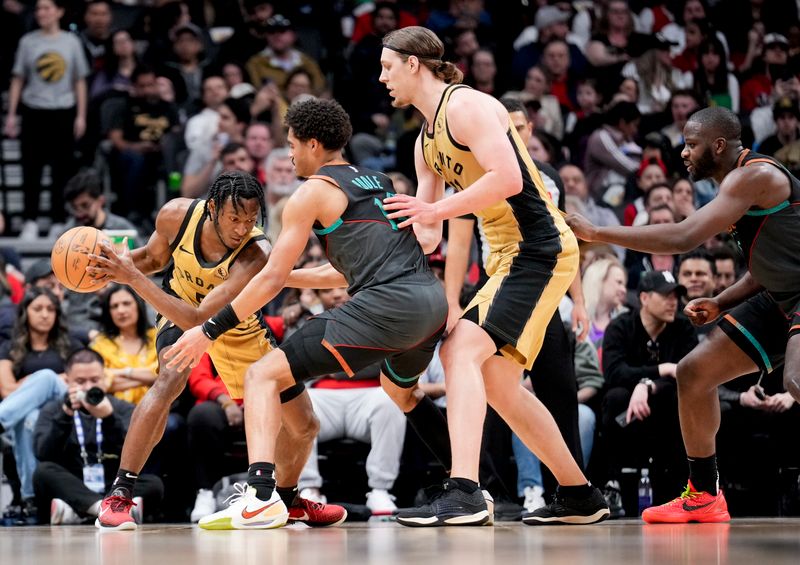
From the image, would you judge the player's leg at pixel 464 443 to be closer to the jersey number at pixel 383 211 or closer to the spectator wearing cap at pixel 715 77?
the jersey number at pixel 383 211

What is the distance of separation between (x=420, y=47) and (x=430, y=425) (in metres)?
1.63

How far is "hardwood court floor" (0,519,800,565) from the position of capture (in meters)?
3.54

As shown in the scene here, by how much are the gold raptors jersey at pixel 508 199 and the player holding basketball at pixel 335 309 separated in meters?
0.26

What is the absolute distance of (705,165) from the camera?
16.1 ft

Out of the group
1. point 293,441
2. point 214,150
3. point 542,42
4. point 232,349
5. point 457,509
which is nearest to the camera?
point 457,509

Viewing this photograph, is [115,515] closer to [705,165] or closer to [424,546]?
[424,546]

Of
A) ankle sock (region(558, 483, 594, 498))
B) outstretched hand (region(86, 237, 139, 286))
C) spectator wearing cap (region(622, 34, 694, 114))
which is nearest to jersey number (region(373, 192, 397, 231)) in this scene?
outstretched hand (region(86, 237, 139, 286))

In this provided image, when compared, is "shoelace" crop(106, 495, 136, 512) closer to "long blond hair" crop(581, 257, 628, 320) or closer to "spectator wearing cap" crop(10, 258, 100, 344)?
"spectator wearing cap" crop(10, 258, 100, 344)

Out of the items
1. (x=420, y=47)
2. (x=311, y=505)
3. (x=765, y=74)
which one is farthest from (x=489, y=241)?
(x=765, y=74)

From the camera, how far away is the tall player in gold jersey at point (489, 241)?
15.4 feet

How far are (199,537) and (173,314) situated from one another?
3.31 feet

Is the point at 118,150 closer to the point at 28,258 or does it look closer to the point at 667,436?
the point at 28,258

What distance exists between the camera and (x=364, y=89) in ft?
37.4

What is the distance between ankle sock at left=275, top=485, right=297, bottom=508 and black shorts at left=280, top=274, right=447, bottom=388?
81cm
